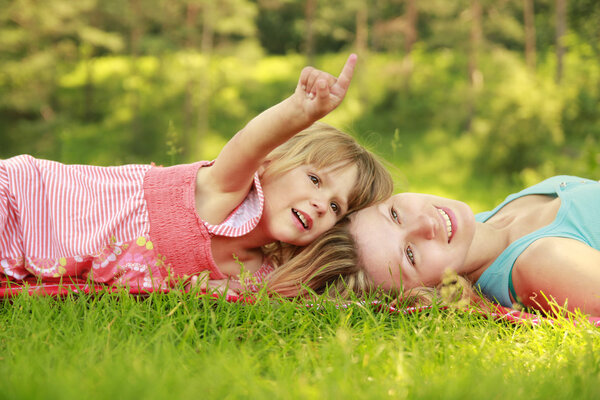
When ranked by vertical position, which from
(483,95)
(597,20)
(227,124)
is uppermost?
(597,20)

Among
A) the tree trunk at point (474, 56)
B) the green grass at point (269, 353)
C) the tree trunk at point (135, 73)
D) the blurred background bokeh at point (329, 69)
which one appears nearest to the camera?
the green grass at point (269, 353)

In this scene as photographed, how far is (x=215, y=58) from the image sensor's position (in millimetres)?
16188

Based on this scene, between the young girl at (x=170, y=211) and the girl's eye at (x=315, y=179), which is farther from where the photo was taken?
the girl's eye at (x=315, y=179)

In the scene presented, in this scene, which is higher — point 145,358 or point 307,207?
point 307,207

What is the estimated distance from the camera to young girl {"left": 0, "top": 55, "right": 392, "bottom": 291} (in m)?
2.53

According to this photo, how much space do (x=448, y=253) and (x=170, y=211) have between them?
1.31 metres

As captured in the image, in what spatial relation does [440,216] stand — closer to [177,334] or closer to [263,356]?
[263,356]

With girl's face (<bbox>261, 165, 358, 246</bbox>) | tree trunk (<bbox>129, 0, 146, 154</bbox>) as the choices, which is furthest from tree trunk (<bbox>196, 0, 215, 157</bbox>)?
girl's face (<bbox>261, 165, 358, 246</bbox>)

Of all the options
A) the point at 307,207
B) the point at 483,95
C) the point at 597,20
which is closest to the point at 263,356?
the point at 307,207

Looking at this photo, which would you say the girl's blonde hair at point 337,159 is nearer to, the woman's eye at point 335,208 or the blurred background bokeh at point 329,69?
the woman's eye at point 335,208

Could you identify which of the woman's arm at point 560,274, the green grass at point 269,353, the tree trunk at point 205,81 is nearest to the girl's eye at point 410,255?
the green grass at point 269,353

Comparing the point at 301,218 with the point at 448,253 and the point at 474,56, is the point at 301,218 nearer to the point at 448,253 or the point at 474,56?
the point at 448,253

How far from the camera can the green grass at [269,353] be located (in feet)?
4.68

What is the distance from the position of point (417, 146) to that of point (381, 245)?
48.0 feet
